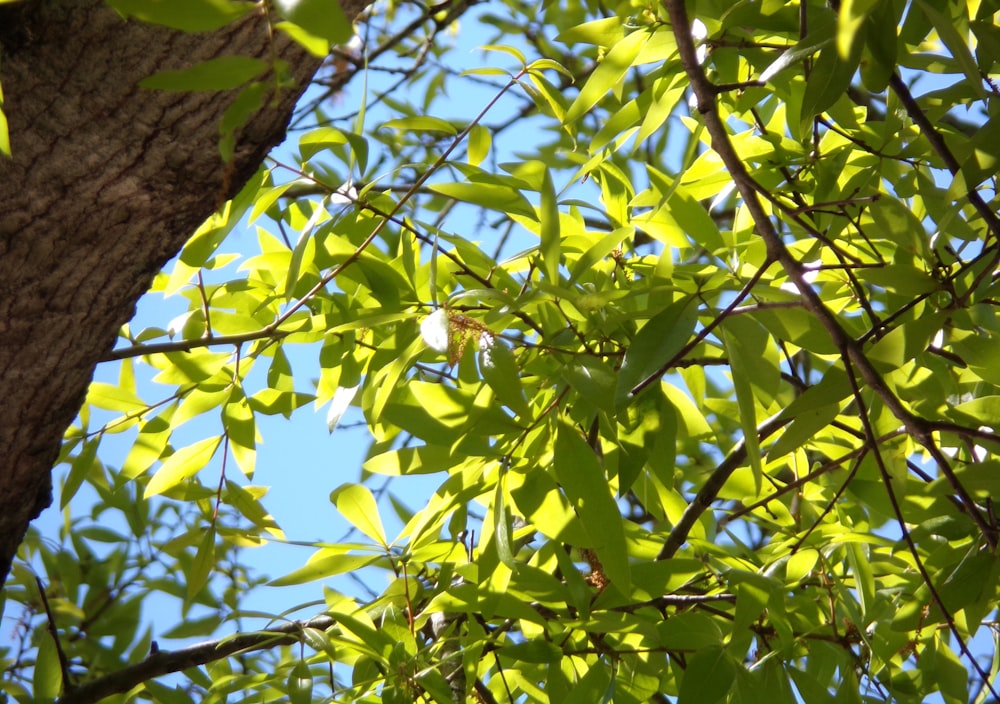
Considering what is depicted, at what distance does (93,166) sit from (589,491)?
1.31 feet

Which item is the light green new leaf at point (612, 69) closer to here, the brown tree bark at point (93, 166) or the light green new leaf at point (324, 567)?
the brown tree bark at point (93, 166)

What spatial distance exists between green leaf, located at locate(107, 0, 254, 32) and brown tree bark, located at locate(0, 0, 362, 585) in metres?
0.20

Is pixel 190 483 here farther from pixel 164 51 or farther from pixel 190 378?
pixel 164 51

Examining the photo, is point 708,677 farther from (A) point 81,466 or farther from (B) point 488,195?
(A) point 81,466

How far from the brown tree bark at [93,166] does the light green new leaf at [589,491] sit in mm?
304

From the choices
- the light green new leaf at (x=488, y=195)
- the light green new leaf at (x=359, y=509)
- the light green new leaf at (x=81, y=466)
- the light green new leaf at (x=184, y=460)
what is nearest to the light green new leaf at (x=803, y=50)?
the light green new leaf at (x=488, y=195)

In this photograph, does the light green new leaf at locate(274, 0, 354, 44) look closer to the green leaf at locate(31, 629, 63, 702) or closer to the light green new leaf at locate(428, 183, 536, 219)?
the light green new leaf at locate(428, 183, 536, 219)

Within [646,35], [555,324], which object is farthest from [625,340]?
[646,35]

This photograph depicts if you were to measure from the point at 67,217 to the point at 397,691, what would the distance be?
0.40 metres

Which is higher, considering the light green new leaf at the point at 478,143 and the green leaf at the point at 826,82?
the light green new leaf at the point at 478,143

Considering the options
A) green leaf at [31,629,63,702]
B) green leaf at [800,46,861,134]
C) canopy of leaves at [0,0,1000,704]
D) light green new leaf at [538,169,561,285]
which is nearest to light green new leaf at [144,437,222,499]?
canopy of leaves at [0,0,1000,704]

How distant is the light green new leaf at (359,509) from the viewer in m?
0.74

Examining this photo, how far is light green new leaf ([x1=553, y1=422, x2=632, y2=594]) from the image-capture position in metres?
0.56

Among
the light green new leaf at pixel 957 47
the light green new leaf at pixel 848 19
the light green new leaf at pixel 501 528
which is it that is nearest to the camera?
the light green new leaf at pixel 848 19
